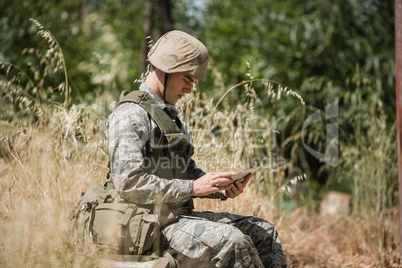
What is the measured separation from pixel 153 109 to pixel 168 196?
439 mm

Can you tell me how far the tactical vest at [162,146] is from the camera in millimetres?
2482

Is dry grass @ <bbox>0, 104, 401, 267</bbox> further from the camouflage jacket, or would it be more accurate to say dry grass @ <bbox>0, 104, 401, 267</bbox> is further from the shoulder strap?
the shoulder strap

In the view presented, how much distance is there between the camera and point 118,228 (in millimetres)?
2281

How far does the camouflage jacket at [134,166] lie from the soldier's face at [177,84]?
9.5 inches

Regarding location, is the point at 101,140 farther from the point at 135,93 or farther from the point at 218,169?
the point at 135,93

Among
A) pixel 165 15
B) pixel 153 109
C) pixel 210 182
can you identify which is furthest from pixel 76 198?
pixel 165 15

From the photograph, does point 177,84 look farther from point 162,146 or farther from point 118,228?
point 118,228

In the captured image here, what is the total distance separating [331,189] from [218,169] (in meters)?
3.17

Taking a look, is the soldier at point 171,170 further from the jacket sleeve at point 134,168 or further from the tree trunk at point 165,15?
the tree trunk at point 165,15

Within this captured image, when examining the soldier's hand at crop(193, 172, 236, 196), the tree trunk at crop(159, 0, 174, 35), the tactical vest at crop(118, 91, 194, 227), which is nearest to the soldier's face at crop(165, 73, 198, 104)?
the tactical vest at crop(118, 91, 194, 227)

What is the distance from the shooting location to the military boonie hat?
257cm

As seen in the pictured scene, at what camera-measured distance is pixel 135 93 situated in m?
2.56

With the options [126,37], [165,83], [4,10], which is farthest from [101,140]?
[126,37]

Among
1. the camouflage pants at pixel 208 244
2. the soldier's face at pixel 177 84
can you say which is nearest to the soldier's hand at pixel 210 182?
the camouflage pants at pixel 208 244
